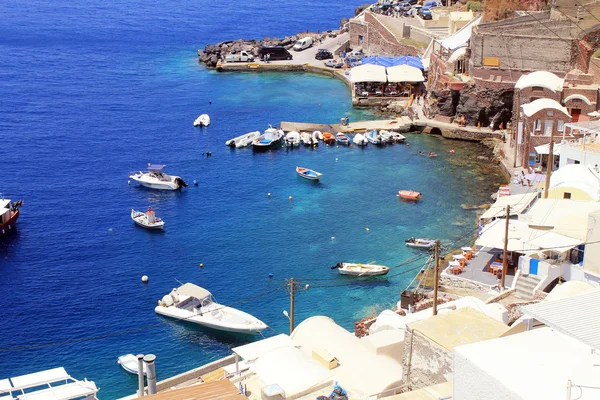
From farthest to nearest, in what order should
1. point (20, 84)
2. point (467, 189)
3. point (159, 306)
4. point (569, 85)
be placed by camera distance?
point (20, 84) → point (569, 85) → point (467, 189) → point (159, 306)

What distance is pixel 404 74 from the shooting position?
91.4 metres

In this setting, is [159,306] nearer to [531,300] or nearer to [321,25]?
[531,300]

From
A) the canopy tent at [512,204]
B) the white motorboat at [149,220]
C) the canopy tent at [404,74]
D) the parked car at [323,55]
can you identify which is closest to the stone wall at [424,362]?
the canopy tent at [512,204]

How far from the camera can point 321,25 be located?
6191 inches

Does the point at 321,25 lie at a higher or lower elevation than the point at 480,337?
higher

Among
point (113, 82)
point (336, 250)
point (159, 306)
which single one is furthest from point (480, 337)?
point (113, 82)

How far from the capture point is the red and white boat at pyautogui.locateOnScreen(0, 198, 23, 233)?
5744cm

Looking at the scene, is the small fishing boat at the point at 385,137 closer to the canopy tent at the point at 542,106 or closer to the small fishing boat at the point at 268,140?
the small fishing boat at the point at 268,140

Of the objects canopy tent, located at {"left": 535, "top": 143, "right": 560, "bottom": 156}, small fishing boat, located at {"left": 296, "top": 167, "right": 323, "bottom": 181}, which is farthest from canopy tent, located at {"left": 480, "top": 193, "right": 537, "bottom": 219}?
small fishing boat, located at {"left": 296, "top": 167, "right": 323, "bottom": 181}

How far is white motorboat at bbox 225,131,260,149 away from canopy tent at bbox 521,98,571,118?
27225 mm

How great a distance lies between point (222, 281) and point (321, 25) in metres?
115

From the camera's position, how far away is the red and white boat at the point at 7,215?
57.4m

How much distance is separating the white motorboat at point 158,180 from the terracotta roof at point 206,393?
44.8 meters

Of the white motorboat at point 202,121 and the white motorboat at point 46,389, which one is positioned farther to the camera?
the white motorboat at point 202,121
